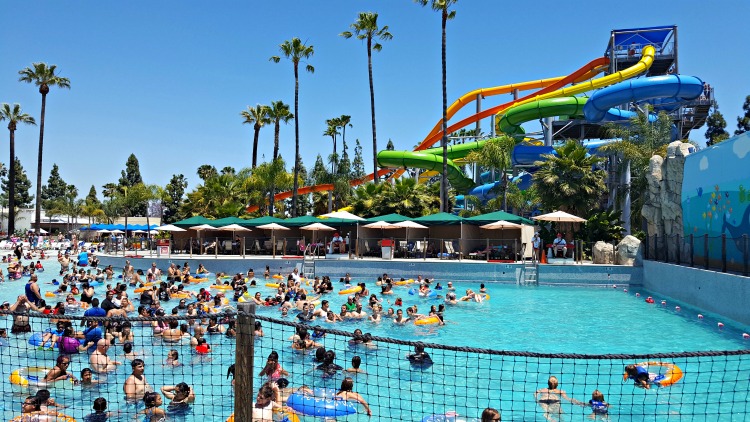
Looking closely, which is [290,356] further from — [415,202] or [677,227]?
[415,202]

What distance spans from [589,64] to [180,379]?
38216 mm

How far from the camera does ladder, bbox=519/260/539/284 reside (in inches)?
890

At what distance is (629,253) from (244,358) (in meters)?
21.4

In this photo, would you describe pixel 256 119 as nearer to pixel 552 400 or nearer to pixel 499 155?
pixel 499 155

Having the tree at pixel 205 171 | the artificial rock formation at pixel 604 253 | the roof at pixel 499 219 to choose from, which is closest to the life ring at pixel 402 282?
the roof at pixel 499 219

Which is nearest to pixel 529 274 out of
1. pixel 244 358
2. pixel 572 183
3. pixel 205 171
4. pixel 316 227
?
pixel 572 183

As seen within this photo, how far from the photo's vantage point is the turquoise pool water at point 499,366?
26.8 ft

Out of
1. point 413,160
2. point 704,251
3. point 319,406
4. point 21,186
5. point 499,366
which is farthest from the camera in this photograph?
point 21,186

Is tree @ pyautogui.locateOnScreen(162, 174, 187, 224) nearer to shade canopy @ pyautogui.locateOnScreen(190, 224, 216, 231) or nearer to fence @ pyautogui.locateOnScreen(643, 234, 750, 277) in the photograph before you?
shade canopy @ pyautogui.locateOnScreen(190, 224, 216, 231)

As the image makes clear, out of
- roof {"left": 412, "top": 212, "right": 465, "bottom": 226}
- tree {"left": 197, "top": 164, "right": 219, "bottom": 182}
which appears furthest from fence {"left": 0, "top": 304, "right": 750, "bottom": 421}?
tree {"left": 197, "top": 164, "right": 219, "bottom": 182}

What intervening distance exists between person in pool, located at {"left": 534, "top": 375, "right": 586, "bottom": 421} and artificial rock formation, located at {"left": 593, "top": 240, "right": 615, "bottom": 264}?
1607 cm

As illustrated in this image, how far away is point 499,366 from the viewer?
10.9 metres

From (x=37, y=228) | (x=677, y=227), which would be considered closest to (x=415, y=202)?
(x=677, y=227)

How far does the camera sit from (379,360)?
1108 centimetres
